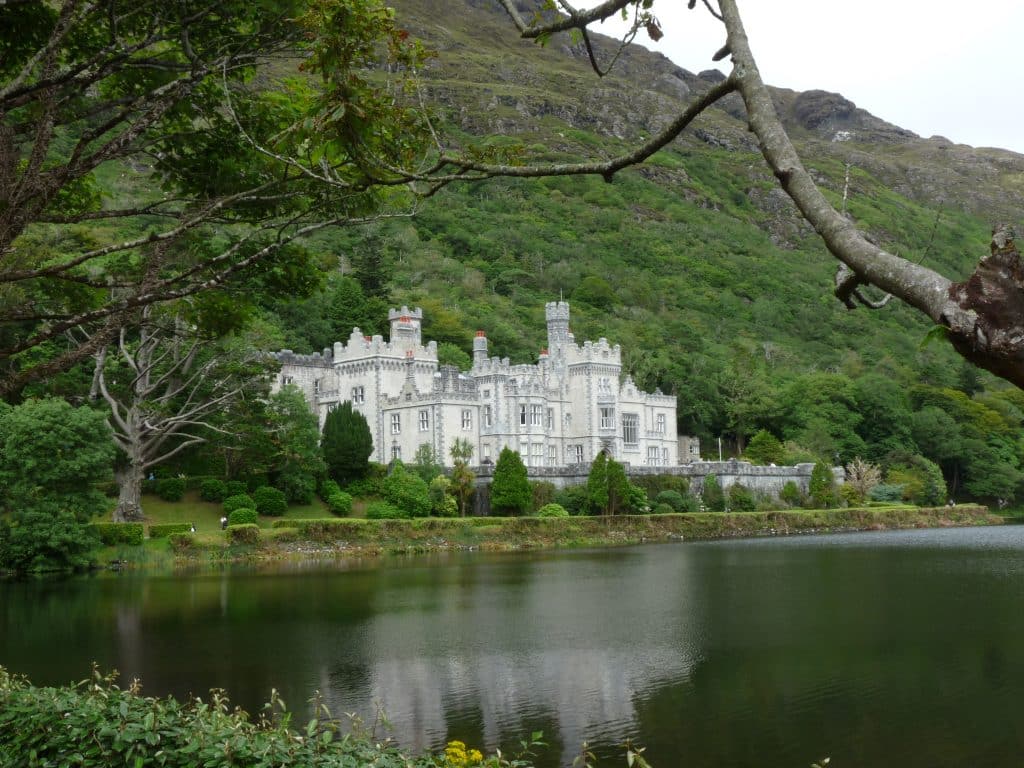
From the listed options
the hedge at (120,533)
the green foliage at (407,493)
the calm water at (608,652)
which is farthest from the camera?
the green foliage at (407,493)

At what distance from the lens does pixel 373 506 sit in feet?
182

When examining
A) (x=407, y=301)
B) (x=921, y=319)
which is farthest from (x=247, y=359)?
(x=921, y=319)

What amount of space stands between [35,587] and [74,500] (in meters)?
6.49

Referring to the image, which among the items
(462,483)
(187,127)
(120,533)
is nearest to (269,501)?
(120,533)

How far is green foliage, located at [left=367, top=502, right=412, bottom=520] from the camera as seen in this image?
55000mm

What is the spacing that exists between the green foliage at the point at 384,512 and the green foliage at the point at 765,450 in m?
35.5

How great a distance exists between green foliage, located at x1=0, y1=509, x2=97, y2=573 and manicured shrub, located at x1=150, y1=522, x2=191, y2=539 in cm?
579

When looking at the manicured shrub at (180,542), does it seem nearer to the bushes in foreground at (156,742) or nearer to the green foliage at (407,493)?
the green foliage at (407,493)

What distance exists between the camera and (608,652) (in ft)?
69.4

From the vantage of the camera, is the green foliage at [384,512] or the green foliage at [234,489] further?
the green foliage at [384,512]

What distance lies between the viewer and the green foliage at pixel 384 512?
55.0 m

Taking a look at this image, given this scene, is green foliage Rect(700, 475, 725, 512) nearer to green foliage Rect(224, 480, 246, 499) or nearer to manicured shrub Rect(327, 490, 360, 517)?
manicured shrub Rect(327, 490, 360, 517)

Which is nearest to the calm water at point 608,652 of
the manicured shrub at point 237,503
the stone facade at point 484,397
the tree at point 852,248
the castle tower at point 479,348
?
the tree at point 852,248

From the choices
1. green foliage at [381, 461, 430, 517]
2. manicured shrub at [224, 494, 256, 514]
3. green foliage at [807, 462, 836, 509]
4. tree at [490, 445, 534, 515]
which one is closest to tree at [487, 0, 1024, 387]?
manicured shrub at [224, 494, 256, 514]
